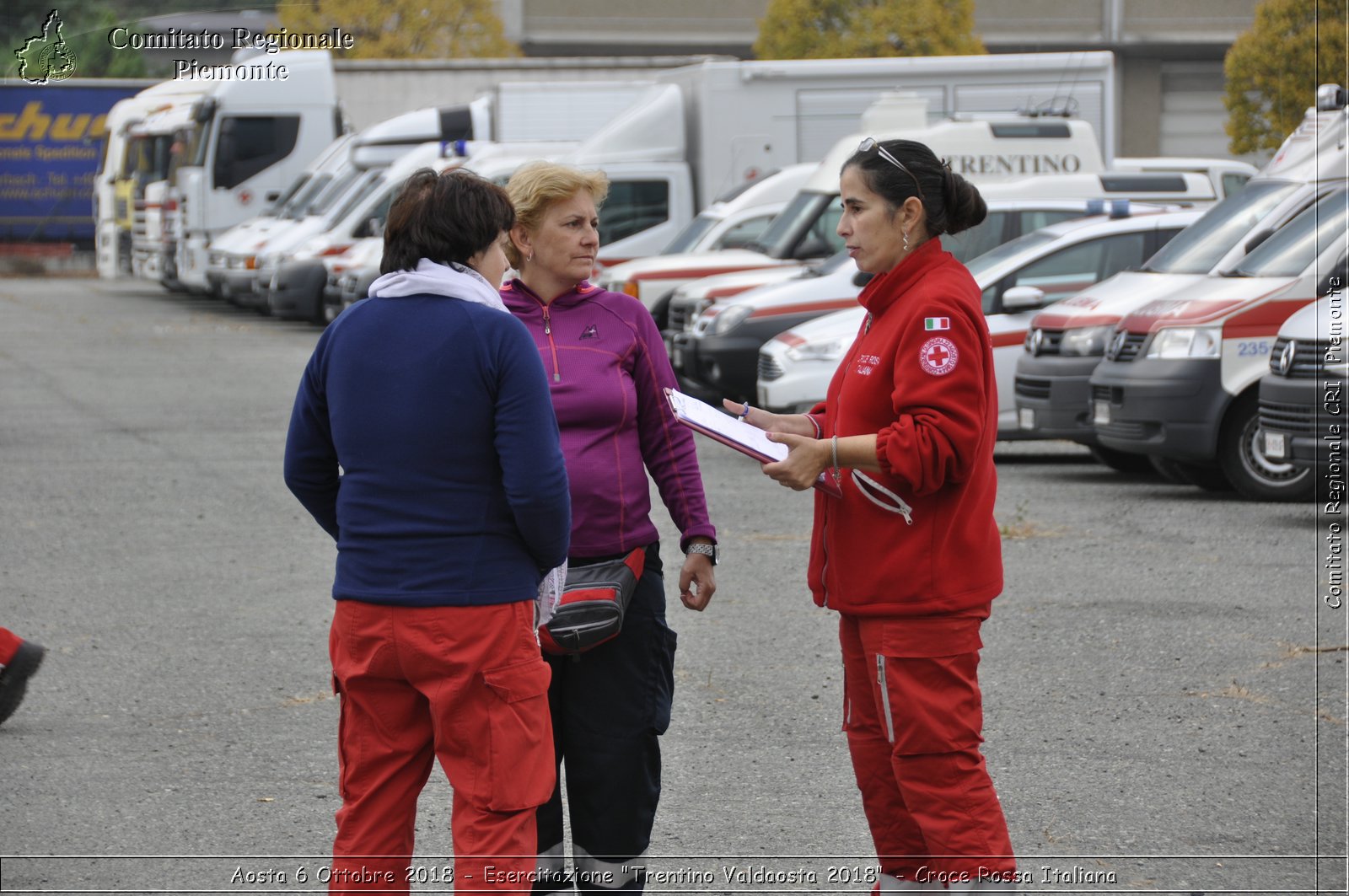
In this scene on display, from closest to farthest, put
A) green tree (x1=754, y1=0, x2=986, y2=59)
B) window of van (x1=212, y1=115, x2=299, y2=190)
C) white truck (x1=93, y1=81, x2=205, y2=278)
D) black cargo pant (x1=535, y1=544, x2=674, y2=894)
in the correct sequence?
1. black cargo pant (x1=535, y1=544, x2=674, y2=894)
2. window of van (x1=212, y1=115, x2=299, y2=190)
3. white truck (x1=93, y1=81, x2=205, y2=278)
4. green tree (x1=754, y1=0, x2=986, y2=59)

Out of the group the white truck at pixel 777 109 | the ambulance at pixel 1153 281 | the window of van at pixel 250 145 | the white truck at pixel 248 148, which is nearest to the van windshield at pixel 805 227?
the white truck at pixel 777 109

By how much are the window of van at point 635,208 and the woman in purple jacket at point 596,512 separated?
54.3 ft

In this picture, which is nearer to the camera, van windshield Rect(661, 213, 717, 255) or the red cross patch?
the red cross patch

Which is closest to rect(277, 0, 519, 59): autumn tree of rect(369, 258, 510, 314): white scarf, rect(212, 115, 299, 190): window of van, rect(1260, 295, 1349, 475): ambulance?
rect(212, 115, 299, 190): window of van

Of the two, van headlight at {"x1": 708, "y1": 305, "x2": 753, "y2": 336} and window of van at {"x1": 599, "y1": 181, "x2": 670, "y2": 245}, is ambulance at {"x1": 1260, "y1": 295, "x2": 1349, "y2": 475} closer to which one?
van headlight at {"x1": 708, "y1": 305, "x2": 753, "y2": 336}

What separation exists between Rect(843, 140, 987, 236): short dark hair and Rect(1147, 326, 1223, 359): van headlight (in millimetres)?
7604

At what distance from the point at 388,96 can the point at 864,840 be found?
2852 cm

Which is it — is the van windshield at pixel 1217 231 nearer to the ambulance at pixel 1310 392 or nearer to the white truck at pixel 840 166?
the ambulance at pixel 1310 392

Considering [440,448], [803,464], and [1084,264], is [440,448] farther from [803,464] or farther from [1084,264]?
[1084,264]

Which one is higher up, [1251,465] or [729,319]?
[729,319]

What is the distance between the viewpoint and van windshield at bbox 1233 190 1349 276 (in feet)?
35.6

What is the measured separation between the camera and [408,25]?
134 feet

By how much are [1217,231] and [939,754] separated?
9.22 meters

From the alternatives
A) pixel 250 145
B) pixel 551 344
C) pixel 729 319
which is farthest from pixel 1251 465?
pixel 250 145
